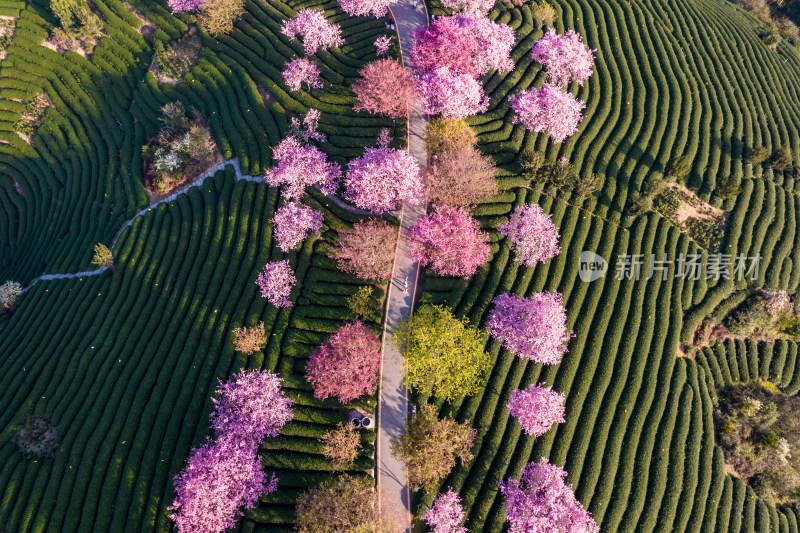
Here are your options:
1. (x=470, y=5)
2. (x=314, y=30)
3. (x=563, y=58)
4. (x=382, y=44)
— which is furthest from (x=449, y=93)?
(x=314, y=30)

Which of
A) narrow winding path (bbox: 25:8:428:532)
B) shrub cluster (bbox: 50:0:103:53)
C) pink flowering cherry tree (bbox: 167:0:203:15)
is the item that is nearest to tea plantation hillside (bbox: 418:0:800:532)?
narrow winding path (bbox: 25:8:428:532)

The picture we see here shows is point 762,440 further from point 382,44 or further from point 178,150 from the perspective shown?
point 178,150

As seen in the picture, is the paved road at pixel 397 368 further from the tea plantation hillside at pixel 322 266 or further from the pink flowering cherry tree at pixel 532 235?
the pink flowering cherry tree at pixel 532 235

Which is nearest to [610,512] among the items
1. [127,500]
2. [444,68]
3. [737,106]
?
[127,500]

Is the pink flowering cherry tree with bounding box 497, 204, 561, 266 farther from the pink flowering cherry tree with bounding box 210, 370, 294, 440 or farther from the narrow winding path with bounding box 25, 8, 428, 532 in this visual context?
the pink flowering cherry tree with bounding box 210, 370, 294, 440

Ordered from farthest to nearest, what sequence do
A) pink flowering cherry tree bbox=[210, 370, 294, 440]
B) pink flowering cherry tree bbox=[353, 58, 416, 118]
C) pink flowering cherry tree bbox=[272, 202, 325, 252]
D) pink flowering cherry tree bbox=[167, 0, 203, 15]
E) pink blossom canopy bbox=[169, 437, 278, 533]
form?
pink flowering cherry tree bbox=[167, 0, 203, 15], pink flowering cherry tree bbox=[353, 58, 416, 118], pink flowering cherry tree bbox=[272, 202, 325, 252], pink flowering cherry tree bbox=[210, 370, 294, 440], pink blossom canopy bbox=[169, 437, 278, 533]

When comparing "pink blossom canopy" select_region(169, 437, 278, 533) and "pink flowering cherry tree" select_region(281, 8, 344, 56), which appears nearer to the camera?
"pink blossom canopy" select_region(169, 437, 278, 533)

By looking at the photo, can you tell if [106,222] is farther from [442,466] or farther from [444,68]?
[442,466]
